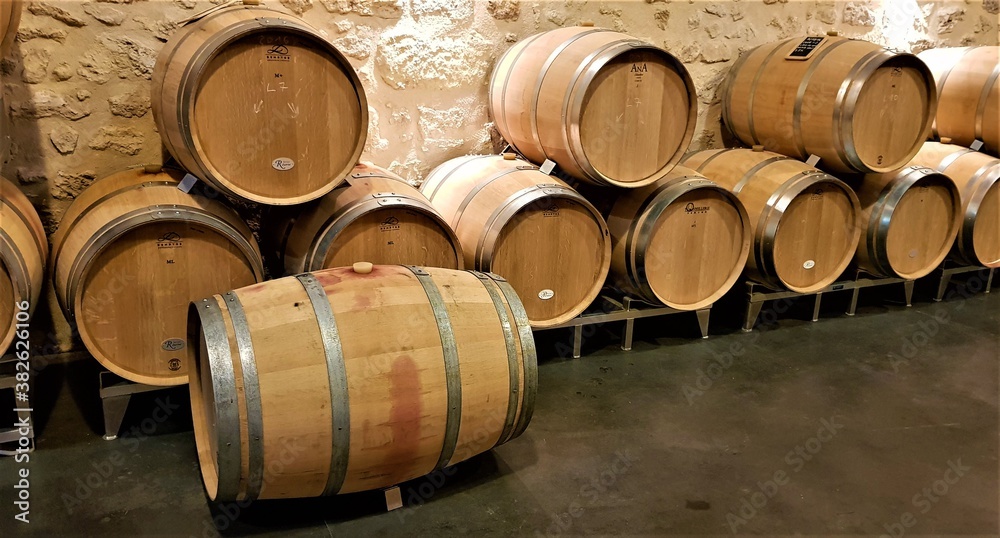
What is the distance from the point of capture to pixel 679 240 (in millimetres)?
3906

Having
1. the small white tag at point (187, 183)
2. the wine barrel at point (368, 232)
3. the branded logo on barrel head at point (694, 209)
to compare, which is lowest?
the branded logo on barrel head at point (694, 209)

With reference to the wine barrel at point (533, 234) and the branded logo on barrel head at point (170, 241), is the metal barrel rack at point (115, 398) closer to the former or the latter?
the branded logo on barrel head at point (170, 241)

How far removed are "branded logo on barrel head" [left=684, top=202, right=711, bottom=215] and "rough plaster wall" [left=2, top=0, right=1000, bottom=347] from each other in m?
1.15

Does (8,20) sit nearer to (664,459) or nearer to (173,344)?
(173,344)

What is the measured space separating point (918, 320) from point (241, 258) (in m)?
3.89

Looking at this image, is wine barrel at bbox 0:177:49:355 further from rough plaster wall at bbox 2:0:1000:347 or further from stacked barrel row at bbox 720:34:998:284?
stacked barrel row at bbox 720:34:998:284

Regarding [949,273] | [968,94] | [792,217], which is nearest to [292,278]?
[792,217]

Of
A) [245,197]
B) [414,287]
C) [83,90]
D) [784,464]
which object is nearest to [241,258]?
[245,197]

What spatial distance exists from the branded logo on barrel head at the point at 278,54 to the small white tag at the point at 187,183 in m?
0.61

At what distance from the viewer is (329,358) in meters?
2.28

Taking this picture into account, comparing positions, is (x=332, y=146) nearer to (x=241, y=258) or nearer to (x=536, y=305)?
(x=241, y=258)

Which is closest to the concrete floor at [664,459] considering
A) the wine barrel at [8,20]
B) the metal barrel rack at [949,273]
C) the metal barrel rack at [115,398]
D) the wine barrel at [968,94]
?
the metal barrel rack at [115,398]

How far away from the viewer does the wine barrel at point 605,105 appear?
3.45 meters

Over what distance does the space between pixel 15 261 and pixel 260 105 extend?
3.33ft
